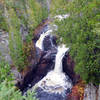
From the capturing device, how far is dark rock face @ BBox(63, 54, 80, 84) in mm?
13969

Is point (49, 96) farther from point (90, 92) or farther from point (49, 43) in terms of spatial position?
point (49, 43)

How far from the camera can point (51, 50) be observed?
701 inches

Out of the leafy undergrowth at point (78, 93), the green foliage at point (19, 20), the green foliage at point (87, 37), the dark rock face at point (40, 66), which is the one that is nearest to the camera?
the green foliage at point (87, 37)

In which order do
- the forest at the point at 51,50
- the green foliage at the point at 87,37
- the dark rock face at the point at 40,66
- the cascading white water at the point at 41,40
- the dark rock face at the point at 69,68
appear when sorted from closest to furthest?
the green foliage at the point at 87,37
the forest at the point at 51,50
the dark rock face at the point at 69,68
the dark rock face at the point at 40,66
the cascading white water at the point at 41,40

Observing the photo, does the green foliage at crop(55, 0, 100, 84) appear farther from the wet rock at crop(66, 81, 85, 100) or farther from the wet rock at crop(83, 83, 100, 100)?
the wet rock at crop(66, 81, 85, 100)

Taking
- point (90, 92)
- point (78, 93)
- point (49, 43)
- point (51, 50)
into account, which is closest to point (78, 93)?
point (78, 93)

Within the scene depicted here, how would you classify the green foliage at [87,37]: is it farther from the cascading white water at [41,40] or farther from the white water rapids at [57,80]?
the cascading white water at [41,40]

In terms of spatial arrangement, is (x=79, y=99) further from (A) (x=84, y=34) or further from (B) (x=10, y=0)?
(B) (x=10, y=0)

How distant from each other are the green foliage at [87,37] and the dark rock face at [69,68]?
3802 mm

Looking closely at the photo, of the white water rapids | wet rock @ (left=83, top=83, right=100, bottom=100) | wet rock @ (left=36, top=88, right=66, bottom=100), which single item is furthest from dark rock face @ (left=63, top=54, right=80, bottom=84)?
wet rock @ (left=83, top=83, right=100, bottom=100)

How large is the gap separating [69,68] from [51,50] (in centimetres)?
420

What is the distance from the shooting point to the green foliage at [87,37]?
889cm

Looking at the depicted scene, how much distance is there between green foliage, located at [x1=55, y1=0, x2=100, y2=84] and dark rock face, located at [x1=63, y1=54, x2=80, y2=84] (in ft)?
12.5

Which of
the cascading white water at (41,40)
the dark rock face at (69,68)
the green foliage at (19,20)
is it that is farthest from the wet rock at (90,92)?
the cascading white water at (41,40)
